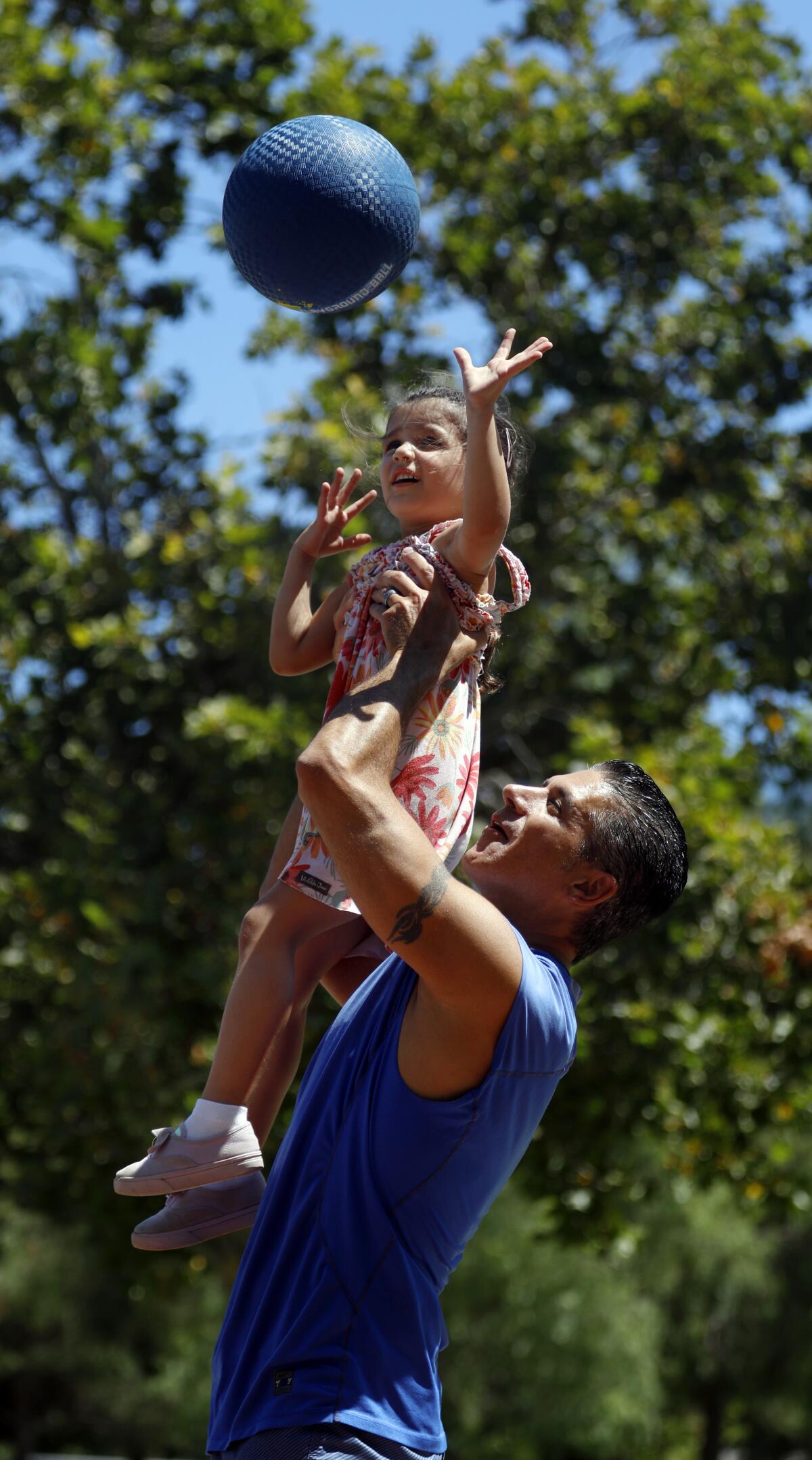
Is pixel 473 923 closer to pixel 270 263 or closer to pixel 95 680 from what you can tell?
pixel 270 263

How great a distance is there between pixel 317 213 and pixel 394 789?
1.14 metres

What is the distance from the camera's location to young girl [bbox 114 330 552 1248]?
108 inches

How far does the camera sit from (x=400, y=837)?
2209 mm

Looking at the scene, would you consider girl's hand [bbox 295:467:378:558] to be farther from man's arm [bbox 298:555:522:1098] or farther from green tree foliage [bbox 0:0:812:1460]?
green tree foliage [bbox 0:0:812:1460]

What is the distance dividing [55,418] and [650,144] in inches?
182

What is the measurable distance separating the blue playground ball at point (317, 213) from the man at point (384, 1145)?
103 cm

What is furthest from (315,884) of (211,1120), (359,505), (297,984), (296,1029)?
(359,505)

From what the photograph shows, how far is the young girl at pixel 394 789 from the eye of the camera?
274 centimetres

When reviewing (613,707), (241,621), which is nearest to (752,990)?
(613,707)

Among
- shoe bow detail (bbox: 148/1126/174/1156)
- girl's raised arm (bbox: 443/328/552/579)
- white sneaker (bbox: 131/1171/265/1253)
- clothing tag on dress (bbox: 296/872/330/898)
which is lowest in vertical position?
white sneaker (bbox: 131/1171/265/1253)

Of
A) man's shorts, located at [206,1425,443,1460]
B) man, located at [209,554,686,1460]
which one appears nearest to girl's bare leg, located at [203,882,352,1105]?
man, located at [209,554,686,1460]

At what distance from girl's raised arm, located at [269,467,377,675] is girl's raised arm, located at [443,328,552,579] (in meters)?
0.68

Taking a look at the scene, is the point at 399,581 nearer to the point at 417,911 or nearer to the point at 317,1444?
the point at 417,911

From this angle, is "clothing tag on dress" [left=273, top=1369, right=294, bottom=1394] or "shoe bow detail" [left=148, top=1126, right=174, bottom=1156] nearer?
"clothing tag on dress" [left=273, top=1369, right=294, bottom=1394]
